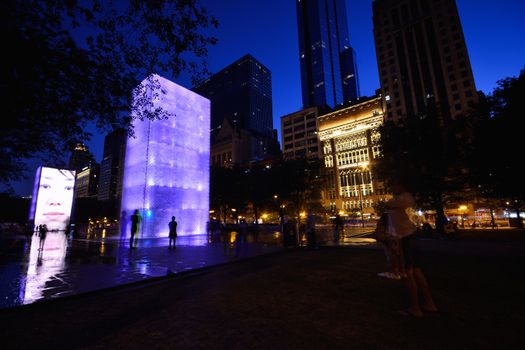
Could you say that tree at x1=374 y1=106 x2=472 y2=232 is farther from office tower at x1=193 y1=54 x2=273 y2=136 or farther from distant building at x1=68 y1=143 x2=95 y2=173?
office tower at x1=193 y1=54 x2=273 y2=136

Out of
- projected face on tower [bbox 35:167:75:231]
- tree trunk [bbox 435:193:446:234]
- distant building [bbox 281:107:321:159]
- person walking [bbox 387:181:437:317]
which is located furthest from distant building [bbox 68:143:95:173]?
distant building [bbox 281:107:321:159]

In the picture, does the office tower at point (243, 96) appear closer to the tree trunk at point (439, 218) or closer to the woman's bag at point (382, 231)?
the tree trunk at point (439, 218)

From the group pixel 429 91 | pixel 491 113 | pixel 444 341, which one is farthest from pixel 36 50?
pixel 429 91

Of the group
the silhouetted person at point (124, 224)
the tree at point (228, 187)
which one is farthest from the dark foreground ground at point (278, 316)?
the tree at point (228, 187)

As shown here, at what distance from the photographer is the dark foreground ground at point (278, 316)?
10.8 feet

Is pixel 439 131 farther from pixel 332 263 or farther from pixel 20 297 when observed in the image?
pixel 20 297

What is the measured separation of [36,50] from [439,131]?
105ft

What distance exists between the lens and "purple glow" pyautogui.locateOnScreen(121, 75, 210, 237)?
21.5 meters

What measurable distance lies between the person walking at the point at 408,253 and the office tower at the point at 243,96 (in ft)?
559

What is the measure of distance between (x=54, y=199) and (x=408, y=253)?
45.5 meters

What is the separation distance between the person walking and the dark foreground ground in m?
0.23

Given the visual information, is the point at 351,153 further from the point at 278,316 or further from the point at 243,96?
the point at 243,96

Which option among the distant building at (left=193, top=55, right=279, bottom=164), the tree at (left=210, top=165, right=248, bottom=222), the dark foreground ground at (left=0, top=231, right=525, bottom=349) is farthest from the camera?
the distant building at (left=193, top=55, right=279, bottom=164)

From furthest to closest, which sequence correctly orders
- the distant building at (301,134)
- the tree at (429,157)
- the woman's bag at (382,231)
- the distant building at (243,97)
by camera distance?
the distant building at (243,97) < the distant building at (301,134) < the tree at (429,157) < the woman's bag at (382,231)
